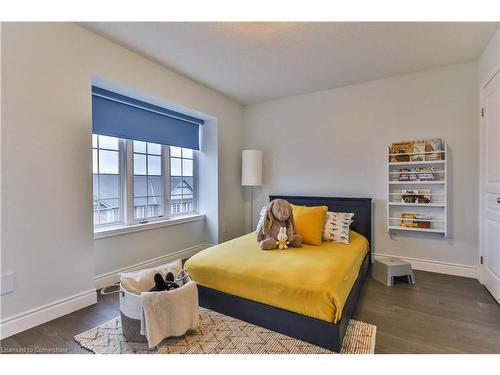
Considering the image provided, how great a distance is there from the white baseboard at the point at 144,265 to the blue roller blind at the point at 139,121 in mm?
1507

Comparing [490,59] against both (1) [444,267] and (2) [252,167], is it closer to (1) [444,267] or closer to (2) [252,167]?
(1) [444,267]

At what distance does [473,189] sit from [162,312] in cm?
336

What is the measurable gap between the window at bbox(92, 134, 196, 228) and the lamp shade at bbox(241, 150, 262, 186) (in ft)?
2.86

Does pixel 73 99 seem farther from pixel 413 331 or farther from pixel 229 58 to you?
pixel 413 331

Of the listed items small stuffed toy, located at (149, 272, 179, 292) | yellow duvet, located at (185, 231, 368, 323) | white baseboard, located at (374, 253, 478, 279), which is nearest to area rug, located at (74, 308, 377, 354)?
yellow duvet, located at (185, 231, 368, 323)

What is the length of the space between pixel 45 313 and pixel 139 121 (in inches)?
82.0

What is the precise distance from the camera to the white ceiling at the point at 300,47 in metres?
2.12

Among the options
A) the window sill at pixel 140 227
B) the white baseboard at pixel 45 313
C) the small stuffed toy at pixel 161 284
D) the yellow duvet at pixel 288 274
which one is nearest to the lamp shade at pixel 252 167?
the window sill at pixel 140 227

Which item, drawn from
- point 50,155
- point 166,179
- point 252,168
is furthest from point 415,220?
point 50,155

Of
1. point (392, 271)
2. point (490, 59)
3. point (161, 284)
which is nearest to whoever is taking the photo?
point (161, 284)

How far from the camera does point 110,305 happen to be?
7.23ft

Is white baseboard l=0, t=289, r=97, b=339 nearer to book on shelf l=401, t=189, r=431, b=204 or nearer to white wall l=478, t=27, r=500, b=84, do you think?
book on shelf l=401, t=189, r=431, b=204

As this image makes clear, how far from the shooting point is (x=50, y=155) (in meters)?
1.96
